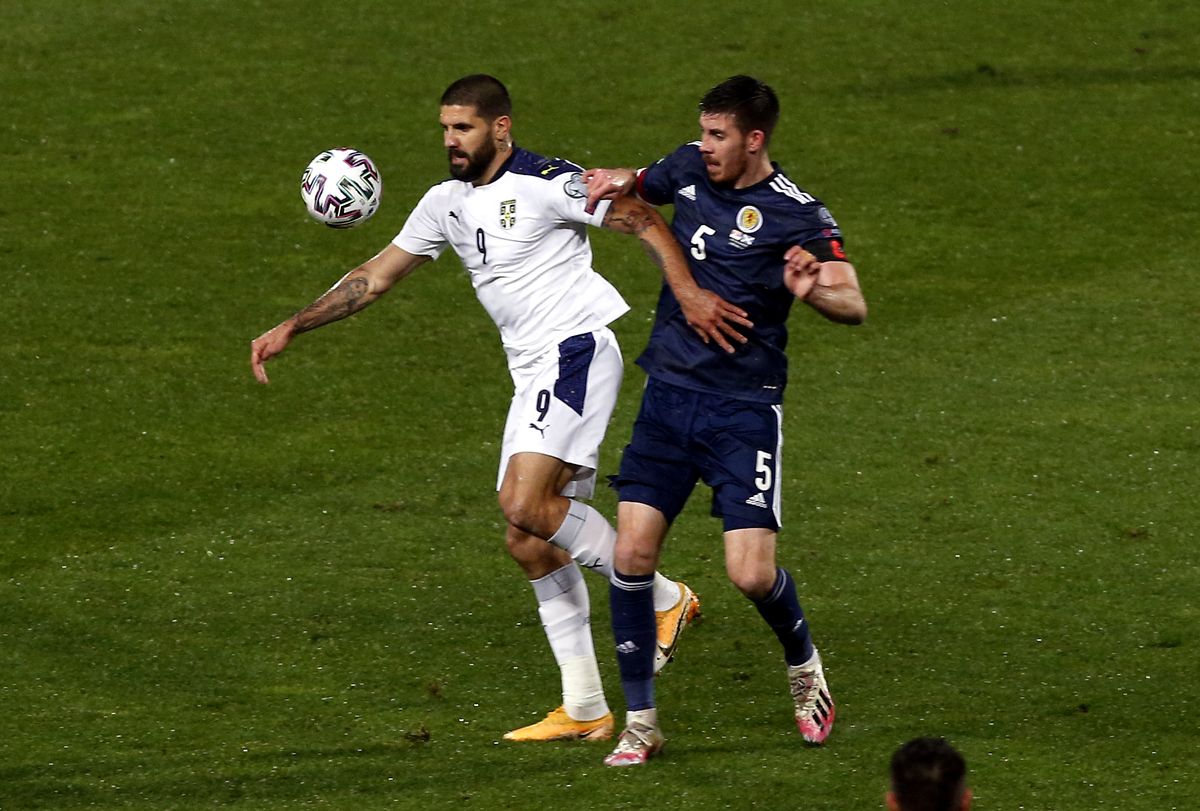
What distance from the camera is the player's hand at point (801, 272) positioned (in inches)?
289

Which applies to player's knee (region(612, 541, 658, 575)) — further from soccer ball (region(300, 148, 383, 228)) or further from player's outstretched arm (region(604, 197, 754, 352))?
soccer ball (region(300, 148, 383, 228))

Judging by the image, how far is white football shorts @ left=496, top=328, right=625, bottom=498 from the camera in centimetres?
823

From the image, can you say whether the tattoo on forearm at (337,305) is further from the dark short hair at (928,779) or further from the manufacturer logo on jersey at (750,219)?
the dark short hair at (928,779)

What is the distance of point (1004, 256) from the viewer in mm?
15125

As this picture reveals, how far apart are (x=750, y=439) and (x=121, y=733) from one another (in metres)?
3.04

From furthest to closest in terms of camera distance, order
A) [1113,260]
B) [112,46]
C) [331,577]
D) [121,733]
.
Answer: [112,46] → [1113,260] → [331,577] → [121,733]

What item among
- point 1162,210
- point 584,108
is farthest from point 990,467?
point 584,108

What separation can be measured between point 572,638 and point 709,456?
1059 mm

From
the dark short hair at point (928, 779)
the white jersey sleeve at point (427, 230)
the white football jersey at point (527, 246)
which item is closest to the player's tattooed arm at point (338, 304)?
the white jersey sleeve at point (427, 230)

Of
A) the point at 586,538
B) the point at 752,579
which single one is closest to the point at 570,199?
the point at 586,538

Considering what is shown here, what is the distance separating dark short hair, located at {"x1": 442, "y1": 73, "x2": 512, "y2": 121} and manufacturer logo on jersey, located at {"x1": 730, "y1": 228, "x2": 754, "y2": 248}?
127 cm

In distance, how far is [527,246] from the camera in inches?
334

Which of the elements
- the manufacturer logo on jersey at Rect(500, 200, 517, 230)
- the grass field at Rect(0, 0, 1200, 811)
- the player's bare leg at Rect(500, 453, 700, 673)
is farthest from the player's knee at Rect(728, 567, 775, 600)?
the manufacturer logo on jersey at Rect(500, 200, 517, 230)

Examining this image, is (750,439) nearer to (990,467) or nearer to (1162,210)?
(990,467)
